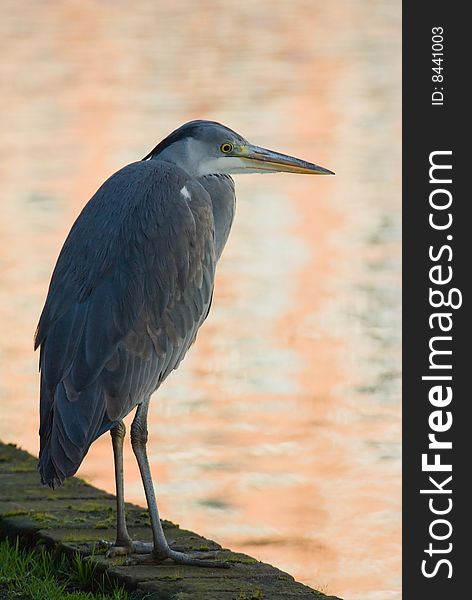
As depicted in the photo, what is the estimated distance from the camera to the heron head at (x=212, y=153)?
6.21 m

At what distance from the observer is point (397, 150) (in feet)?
52.8

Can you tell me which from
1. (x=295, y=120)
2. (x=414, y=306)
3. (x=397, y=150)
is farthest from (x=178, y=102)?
(x=414, y=306)

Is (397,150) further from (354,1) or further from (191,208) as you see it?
(354,1)

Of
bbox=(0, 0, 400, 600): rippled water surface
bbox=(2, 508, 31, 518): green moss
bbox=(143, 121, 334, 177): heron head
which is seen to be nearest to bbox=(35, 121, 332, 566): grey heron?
bbox=(143, 121, 334, 177): heron head

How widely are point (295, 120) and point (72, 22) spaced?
14.0 meters

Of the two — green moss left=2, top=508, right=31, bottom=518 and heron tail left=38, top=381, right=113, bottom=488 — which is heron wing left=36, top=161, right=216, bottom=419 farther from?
green moss left=2, top=508, right=31, bottom=518

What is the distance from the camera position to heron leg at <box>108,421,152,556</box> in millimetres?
5484

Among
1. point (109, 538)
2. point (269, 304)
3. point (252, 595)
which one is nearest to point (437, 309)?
point (109, 538)

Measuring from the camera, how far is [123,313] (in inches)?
217

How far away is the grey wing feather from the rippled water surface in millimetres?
1622

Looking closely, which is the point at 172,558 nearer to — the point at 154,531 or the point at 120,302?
the point at 154,531

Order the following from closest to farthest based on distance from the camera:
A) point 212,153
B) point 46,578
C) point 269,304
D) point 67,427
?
1. point 67,427
2. point 46,578
3. point 212,153
4. point 269,304

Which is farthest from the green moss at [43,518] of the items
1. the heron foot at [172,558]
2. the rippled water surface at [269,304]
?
the rippled water surface at [269,304]

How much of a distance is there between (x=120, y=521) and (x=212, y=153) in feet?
5.49
